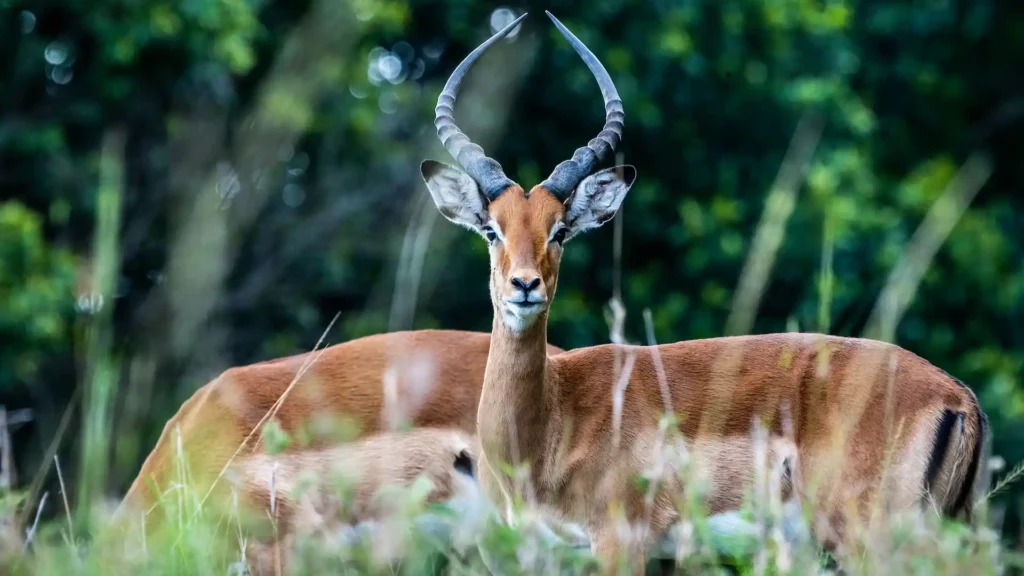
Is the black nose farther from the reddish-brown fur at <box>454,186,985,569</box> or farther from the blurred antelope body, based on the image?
the blurred antelope body

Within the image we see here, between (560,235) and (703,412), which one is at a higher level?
(560,235)

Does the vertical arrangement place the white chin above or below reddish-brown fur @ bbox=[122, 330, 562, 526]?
above

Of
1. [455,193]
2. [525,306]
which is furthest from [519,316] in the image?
[455,193]

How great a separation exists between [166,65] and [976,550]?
863cm

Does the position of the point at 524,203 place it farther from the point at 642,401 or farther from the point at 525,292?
the point at 642,401

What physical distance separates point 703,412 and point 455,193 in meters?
1.35

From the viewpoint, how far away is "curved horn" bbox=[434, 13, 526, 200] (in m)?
5.64

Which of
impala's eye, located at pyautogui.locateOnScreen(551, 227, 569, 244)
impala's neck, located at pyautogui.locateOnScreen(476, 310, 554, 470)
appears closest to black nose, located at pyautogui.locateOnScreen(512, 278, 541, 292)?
impala's neck, located at pyautogui.locateOnScreen(476, 310, 554, 470)

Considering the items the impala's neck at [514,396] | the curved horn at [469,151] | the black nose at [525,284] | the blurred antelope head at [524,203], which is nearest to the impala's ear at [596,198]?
the blurred antelope head at [524,203]

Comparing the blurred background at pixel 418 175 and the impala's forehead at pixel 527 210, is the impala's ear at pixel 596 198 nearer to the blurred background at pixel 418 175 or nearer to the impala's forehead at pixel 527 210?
the impala's forehead at pixel 527 210

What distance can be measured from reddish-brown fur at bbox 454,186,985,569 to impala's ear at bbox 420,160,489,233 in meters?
0.08

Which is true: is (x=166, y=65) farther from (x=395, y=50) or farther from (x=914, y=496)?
(x=914, y=496)

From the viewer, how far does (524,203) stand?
550 cm

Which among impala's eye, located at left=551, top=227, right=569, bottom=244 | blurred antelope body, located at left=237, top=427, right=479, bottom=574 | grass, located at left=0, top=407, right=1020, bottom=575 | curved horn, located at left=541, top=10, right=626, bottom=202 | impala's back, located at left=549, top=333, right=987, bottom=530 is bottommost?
blurred antelope body, located at left=237, top=427, right=479, bottom=574
